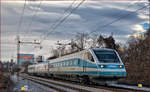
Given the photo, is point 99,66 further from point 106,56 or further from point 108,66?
point 106,56

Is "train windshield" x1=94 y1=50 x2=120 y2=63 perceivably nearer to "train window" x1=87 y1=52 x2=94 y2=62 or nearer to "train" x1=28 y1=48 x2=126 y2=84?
"train" x1=28 y1=48 x2=126 y2=84

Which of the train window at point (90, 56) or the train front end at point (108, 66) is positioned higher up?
the train window at point (90, 56)

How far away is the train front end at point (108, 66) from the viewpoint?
20484 mm

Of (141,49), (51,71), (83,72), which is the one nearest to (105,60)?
(83,72)

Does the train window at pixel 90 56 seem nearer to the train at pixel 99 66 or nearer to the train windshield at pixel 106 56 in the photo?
the train at pixel 99 66

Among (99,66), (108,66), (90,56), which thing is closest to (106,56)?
(108,66)

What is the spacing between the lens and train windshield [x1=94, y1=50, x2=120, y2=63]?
70.1 feet

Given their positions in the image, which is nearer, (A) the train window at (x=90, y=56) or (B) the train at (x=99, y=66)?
(B) the train at (x=99, y=66)

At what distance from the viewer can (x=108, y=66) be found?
68.1 feet

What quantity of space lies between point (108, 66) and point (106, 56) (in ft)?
4.22

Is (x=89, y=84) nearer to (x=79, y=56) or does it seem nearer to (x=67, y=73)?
(x=79, y=56)

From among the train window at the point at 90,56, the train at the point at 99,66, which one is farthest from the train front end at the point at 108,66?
Answer: the train window at the point at 90,56

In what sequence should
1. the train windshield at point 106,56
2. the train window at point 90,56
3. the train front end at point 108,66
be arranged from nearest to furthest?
the train front end at point 108,66, the train windshield at point 106,56, the train window at point 90,56

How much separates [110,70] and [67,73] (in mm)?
11611
